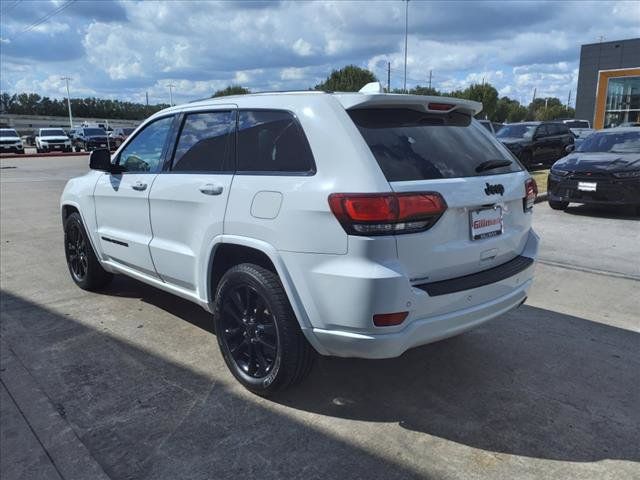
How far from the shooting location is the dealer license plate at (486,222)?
3.03m

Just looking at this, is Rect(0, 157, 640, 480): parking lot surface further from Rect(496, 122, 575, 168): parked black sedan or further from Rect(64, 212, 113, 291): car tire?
Rect(496, 122, 575, 168): parked black sedan

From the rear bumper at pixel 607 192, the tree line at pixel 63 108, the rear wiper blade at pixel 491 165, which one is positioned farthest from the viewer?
the tree line at pixel 63 108

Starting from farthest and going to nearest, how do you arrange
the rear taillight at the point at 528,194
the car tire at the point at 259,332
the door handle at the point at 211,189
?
the rear taillight at the point at 528,194 → the door handle at the point at 211,189 → the car tire at the point at 259,332

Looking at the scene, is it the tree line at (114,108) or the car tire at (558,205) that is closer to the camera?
the car tire at (558,205)

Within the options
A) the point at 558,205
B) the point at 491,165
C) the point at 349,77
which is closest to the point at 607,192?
the point at 558,205

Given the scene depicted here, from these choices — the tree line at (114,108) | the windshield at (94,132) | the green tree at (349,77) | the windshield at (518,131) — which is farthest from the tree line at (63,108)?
the windshield at (518,131)

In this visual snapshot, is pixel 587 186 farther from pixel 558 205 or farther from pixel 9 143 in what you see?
pixel 9 143

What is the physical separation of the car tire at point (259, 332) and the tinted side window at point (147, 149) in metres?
1.35

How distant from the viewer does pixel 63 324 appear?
4.61 metres

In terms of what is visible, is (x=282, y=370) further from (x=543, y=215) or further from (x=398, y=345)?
(x=543, y=215)

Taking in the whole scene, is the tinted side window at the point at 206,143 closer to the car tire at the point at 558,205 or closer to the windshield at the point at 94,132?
the car tire at the point at 558,205

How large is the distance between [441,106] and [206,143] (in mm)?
1588

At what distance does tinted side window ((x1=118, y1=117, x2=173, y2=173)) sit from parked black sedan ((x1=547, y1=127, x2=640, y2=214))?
7478 mm

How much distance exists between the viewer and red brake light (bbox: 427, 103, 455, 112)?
128 inches
